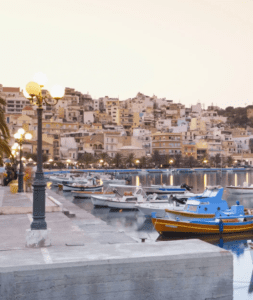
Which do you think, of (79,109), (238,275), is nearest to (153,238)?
(238,275)

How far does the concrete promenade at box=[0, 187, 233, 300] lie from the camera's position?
6.89 meters

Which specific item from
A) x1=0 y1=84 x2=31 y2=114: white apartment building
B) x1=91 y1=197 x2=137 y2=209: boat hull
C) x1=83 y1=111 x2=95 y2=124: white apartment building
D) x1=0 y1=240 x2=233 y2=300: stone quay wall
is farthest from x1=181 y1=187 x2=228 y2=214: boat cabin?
x1=83 y1=111 x2=95 y2=124: white apartment building

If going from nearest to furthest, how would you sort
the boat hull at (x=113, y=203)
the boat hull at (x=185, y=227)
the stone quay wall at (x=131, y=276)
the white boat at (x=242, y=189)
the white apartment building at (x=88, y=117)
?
the stone quay wall at (x=131, y=276) < the boat hull at (x=185, y=227) < the boat hull at (x=113, y=203) < the white boat at (x=242, y=189) < the white apartment building at (x=88, y=117)

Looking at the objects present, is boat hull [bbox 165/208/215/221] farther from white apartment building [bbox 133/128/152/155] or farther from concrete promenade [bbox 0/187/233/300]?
white apartment building [bbox 133/128/152/155]

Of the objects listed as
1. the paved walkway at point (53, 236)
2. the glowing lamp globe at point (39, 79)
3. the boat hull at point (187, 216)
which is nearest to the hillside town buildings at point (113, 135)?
the boat hull at point (187, 216)

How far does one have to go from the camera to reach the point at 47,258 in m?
7.45

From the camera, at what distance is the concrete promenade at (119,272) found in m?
6.89

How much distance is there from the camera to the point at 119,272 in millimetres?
7289

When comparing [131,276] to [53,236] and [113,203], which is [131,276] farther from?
[113,203]

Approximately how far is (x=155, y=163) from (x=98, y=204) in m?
72.9

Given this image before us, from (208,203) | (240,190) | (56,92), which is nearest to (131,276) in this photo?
(56,92)

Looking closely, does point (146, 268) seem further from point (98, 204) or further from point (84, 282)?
point (98, 204)

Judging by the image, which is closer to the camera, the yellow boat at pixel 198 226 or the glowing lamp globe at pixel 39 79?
the glowing lamp globe at pixel 39 79

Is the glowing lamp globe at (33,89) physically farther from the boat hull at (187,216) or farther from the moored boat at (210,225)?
the boat hull at (187,216)
